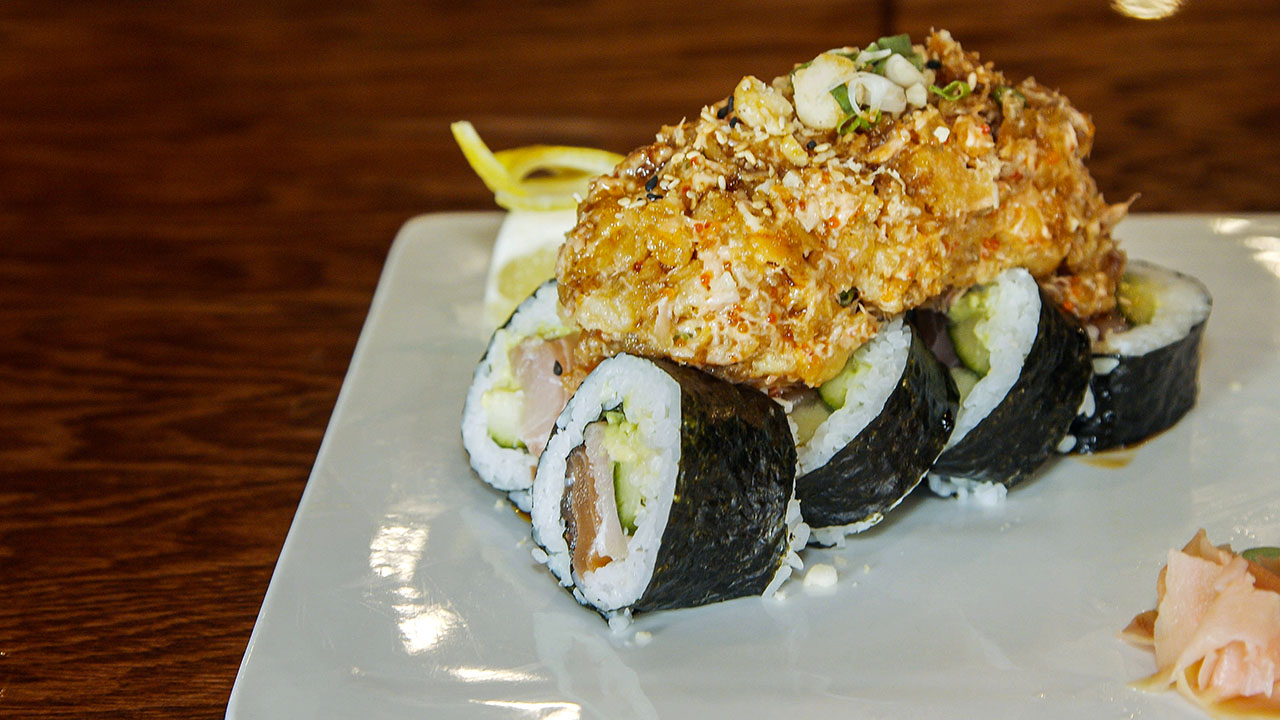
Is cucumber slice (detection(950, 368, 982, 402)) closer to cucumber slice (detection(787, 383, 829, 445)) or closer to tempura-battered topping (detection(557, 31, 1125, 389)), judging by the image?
tempura-battered topping (detection(557, 31, 1125, 389))

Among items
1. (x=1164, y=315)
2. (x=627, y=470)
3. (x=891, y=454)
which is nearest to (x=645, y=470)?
(x=627, y=470)

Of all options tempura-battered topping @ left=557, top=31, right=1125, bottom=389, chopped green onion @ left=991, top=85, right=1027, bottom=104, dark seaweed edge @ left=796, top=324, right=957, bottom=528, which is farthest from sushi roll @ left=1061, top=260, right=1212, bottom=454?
chopped green onion @ left=991, top=85, right=1027, bottom=104

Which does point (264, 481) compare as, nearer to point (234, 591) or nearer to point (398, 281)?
point (234, 591)

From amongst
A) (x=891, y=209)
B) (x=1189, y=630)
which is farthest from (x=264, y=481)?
(x=1189, y=630)

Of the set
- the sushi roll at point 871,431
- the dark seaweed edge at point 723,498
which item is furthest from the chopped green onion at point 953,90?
the dark seaweed edge at point 723,498

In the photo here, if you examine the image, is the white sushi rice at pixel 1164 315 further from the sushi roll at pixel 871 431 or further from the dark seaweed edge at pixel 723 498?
the dark seaweed edge at pixel 723 498
